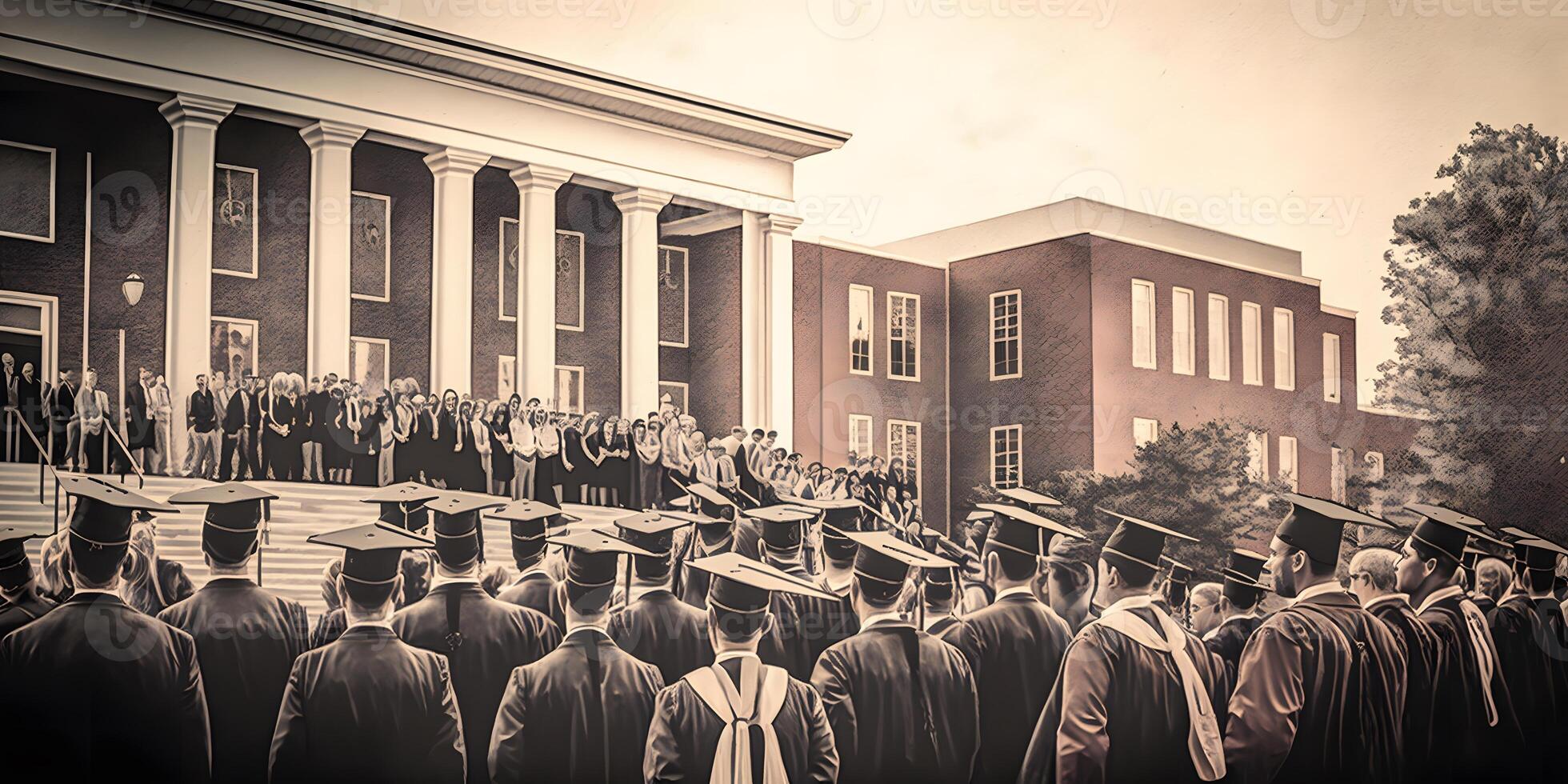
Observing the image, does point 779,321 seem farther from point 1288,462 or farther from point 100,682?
point 100,682

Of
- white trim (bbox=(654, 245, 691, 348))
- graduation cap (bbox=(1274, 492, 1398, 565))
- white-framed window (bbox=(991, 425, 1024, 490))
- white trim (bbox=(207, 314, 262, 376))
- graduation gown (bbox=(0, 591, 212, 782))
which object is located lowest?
graduation gown (bbox=(0, 591, 212, 782))

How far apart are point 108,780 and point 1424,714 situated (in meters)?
7.49

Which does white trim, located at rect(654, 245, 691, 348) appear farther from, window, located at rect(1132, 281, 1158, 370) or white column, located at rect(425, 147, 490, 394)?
window, located at rect(1132, 281, 1158, 370)

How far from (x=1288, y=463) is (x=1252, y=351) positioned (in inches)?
29.6

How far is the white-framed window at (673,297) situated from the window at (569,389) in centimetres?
51

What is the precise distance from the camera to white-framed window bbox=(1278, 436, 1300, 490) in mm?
8477

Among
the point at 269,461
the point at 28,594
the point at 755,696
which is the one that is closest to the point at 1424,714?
the point at 755,696

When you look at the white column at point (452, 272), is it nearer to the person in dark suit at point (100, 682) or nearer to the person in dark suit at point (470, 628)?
the person in dark suit at point (470, 628)

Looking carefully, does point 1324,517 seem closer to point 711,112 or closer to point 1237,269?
point 1237,269

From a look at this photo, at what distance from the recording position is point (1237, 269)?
876 centimetres

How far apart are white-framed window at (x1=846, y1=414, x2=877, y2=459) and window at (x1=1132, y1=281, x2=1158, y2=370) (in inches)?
71.9

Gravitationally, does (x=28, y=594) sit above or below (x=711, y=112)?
below

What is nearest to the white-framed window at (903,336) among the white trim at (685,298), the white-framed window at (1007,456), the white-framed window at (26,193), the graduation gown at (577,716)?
the white-framed window at (1007,456)

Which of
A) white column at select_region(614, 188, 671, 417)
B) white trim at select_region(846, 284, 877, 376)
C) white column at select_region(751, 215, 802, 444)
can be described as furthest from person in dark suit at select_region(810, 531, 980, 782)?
white column at select_region(614, 188, 671, 417)
